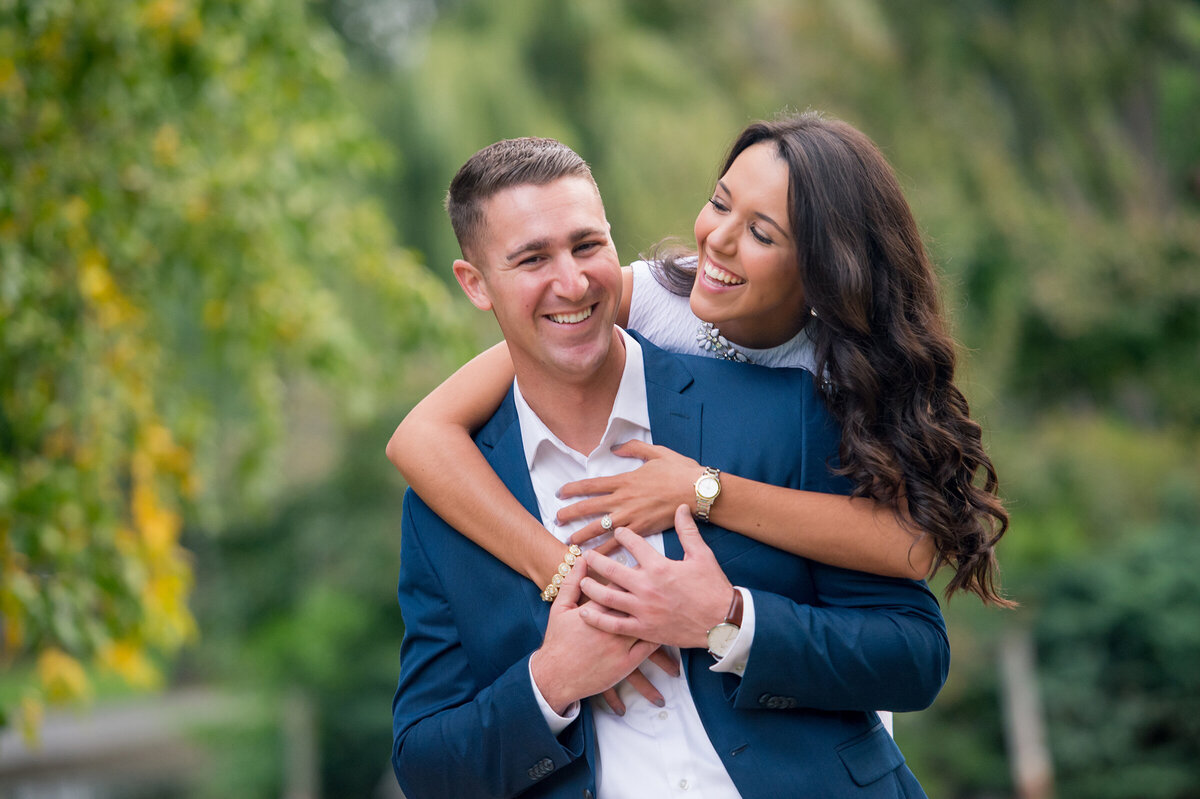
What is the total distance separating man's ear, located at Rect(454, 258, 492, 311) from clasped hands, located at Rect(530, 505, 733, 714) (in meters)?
0.55

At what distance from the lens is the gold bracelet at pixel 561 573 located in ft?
6.23

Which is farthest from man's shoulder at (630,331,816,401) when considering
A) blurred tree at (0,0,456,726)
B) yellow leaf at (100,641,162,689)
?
yellow leaf at (100,641,162,689)

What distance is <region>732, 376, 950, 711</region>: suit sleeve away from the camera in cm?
178

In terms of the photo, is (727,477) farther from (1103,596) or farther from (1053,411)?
(1053,411)

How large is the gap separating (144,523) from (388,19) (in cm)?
934

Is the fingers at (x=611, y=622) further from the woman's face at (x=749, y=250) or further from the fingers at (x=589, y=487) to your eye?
the woman's face at (x=749, y=250)

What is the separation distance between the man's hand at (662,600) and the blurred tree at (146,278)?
177 cm

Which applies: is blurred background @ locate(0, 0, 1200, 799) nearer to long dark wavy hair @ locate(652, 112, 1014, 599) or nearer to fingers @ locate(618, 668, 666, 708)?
fingers @ locate(618, 668, 666, 708)

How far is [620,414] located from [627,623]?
1.30ft

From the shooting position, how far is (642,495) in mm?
1909

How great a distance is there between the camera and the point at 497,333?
897cm

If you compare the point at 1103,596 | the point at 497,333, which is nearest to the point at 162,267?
the point at 497,333

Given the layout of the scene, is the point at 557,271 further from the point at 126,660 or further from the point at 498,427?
the point at 126,660

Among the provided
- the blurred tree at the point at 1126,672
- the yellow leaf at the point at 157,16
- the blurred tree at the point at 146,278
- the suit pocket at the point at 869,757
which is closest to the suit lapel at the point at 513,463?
the suit pocket at the point at 869,757
